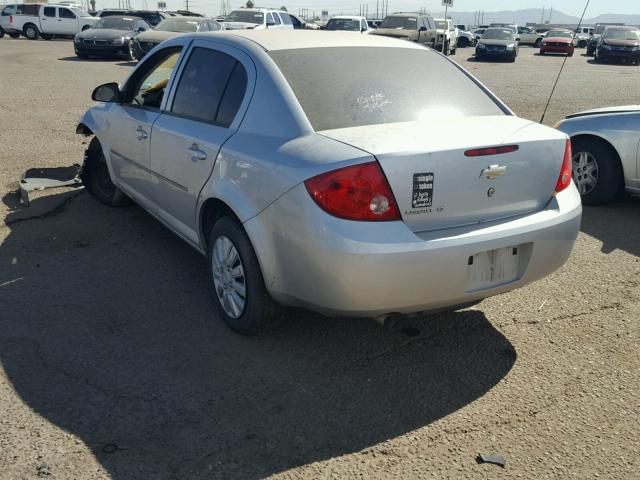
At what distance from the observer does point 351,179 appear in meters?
3.01

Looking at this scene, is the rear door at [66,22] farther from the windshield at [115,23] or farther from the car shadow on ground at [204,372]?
the car shadow on ground at [204,372]

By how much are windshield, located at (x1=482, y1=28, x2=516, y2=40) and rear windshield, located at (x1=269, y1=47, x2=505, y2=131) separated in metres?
27.8

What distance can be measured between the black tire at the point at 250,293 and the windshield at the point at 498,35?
94.4 ft

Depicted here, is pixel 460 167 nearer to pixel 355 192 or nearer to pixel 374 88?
pixel 355 192

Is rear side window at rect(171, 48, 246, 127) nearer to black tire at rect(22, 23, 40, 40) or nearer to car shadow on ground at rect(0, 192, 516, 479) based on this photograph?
car shadow on ground at rect(0, 192, 516, 479)

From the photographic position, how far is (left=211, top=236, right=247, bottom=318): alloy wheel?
369cm

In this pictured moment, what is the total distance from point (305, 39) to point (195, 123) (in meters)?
0.87

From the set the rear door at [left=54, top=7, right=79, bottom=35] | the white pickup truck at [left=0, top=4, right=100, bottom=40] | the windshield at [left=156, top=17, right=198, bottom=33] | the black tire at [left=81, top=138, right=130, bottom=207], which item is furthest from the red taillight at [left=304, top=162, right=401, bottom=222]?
the rear door at [left=54, top=7, right=79, bottom=35]

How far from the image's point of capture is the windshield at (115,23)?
2402cm

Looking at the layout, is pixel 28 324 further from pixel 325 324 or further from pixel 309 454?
pixel 309 454

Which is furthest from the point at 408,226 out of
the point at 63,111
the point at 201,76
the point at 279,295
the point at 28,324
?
the point at 63,111

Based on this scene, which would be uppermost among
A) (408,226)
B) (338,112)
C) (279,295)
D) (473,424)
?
(338,112)

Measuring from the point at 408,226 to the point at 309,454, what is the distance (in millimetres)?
1136

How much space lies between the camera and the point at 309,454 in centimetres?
283
